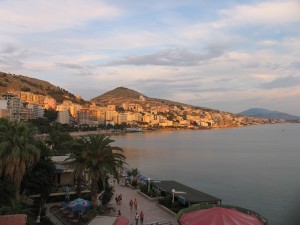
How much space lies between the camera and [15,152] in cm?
1634

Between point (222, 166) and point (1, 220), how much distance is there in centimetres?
4593

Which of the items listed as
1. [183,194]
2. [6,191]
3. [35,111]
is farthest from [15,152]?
[35,111]

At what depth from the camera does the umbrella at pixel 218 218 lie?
13.2m

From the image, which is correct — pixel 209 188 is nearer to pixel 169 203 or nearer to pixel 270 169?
pixel 169 203

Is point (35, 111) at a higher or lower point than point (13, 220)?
higher

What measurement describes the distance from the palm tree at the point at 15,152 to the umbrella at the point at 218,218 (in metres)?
8.14

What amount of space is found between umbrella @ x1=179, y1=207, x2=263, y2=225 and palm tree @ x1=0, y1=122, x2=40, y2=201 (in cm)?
814

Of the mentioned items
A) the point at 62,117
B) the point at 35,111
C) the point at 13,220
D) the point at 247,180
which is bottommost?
the point at 247,180

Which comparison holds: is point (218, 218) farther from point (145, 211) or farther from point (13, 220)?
point (145, 211)

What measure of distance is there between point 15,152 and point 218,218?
983cm

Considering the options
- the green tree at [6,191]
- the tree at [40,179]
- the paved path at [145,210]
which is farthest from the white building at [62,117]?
the green tree at [6,191]

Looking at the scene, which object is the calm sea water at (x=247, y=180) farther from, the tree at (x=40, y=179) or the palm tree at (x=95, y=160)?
the tree at (x=40, y=179)

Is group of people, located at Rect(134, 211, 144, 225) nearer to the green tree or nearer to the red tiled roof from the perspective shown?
the green tree

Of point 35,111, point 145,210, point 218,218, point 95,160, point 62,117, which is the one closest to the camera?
point 218,218
